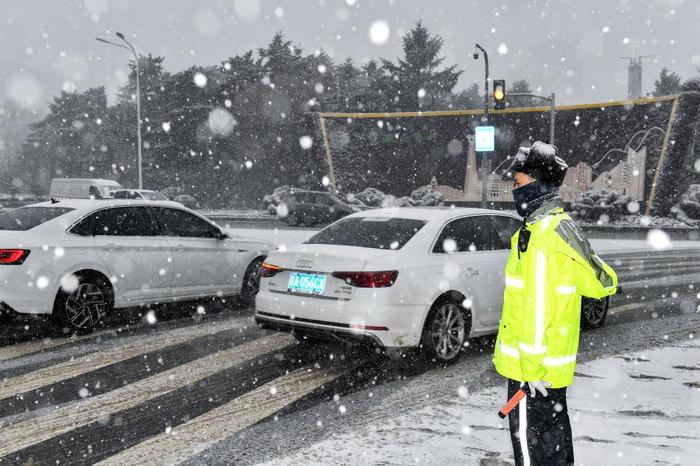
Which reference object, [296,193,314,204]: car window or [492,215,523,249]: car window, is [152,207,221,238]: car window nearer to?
[492,215,523,249]: car window

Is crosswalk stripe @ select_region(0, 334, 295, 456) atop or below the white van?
below

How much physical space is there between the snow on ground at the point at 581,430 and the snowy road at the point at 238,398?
0.8 inches

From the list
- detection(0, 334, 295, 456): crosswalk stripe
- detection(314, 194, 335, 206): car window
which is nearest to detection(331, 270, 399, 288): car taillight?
detection(0, 334, 295, 456): crosswalk stripe

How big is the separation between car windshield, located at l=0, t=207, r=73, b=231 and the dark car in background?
22191 mm

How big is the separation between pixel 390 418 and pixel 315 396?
2.68ft

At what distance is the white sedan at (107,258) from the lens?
726cm

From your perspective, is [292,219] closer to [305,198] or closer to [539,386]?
[305,198]

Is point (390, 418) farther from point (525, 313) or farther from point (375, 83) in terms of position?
point (375, 83)

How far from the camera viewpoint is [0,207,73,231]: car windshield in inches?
306

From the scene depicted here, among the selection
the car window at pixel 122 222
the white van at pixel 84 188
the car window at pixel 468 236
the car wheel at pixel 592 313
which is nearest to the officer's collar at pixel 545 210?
the car window at pixel 468 236

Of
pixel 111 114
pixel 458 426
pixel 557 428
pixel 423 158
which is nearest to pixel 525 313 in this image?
pixel 557 428

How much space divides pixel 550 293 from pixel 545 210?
40 centimetres

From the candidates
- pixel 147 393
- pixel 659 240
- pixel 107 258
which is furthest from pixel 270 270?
pixel 659 240

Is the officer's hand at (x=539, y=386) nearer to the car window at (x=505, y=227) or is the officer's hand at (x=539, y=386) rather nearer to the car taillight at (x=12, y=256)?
the car window at (x=505, y=227)
